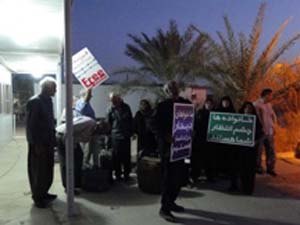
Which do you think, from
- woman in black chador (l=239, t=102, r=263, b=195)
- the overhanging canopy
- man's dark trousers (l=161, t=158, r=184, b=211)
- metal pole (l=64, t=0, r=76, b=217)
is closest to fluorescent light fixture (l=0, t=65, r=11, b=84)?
the overhanging canopy

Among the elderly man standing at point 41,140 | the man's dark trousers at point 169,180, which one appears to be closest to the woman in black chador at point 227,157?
the man's dark trousers at point 169,180

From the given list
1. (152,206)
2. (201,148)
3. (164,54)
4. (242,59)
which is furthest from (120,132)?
(164,54)

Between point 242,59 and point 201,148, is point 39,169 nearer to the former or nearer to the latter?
point 201,148

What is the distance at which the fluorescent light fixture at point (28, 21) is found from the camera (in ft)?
25.9

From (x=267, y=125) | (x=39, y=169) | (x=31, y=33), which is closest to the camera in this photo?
(x=39, y=169)

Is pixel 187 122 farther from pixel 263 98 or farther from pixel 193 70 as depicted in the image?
pixel 193 70

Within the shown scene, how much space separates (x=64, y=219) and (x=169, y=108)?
211 cm

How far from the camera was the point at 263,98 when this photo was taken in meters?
10.2

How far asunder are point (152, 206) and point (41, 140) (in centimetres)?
197

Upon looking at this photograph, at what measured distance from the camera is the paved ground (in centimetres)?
653

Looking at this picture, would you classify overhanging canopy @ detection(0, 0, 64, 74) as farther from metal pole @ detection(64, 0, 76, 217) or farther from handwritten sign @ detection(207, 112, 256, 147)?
handwritten sign @ detection(207, 112, 256, 147)

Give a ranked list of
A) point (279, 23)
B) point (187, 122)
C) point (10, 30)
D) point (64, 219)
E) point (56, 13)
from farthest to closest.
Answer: point (279, 23) < point (10, 30) < point (56, 13) < point (187, 122) < point (64, 219)

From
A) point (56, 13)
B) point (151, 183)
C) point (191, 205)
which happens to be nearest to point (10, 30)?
point (56, 13)

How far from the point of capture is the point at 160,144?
22.1 ft
